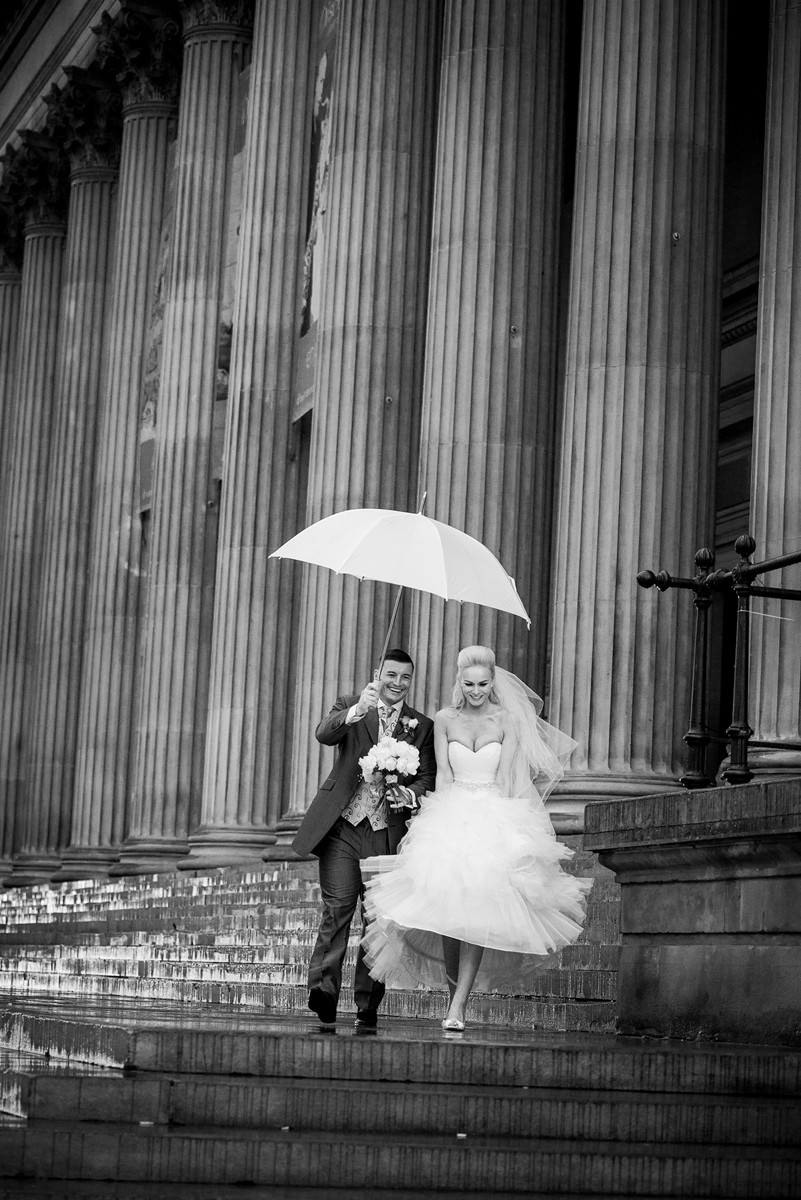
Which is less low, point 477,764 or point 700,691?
point 700,691

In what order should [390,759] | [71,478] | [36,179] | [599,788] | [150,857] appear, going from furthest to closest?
[36,179] → [71,478] → [150,857] → [599,788] → [390,759]

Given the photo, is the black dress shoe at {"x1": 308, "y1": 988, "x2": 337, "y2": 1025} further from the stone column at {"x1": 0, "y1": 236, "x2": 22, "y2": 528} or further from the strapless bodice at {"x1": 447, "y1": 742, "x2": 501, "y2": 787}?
the stone column at {"x1": 0, "y1": 236, "x2": 22, "y2": 528}

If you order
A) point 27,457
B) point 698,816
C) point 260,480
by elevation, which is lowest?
point 698,816

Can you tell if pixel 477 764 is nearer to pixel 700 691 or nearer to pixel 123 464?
pixel 700 691

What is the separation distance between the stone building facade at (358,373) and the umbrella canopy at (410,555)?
2.38 meters

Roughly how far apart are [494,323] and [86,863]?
15089 mm

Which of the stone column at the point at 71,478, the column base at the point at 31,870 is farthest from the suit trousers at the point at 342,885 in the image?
the stone column at the point at 71,478

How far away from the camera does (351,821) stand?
11.1 meters

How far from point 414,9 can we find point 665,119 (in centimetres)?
580

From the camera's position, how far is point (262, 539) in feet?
81.0

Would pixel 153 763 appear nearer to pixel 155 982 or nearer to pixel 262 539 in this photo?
pixel 262 539

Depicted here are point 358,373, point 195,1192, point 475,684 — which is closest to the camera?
point 195,1192

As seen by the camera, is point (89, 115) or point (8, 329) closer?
point (89, 115)

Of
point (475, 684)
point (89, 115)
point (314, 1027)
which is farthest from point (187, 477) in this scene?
point (314, 1027)
